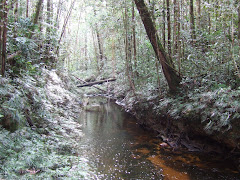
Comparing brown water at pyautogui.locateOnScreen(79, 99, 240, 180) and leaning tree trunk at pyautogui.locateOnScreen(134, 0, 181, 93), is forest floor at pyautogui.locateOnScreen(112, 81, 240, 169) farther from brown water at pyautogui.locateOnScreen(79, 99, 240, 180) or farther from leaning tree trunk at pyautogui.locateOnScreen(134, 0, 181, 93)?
leaning tree trunk at pyautogui.locateOnScreen(134, 0, 181, 93)

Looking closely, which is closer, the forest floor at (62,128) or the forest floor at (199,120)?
the forest floor at (62,128)

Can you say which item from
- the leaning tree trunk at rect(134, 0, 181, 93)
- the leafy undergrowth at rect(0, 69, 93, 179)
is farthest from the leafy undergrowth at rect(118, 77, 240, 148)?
the leafy undergrowth at rect(0, 69, 93, 179)

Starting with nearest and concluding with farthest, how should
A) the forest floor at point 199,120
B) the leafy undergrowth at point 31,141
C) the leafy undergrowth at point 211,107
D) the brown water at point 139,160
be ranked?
1. the leafy undergrowth at point 31,141
2. the leafy undergrowth at point 211,107
3. the forest floor at point 199,120
4. the brown water at point 139,160

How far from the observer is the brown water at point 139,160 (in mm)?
5504

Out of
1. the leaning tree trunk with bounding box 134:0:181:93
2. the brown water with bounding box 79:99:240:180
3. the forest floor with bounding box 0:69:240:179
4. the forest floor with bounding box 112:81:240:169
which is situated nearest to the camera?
the forest floor with bounding box 0:69:240:179

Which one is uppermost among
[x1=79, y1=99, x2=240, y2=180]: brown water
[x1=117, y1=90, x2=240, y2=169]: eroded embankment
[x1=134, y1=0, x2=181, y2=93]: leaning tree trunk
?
[x1=134, y1=0, x2=181, y2=93]: leaning tree trunk

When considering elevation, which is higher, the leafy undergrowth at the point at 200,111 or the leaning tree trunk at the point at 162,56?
the leaning tree trunk at the point at 162,56

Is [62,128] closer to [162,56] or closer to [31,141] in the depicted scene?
[31,141]

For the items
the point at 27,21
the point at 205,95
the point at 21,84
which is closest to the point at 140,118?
the point at 205,95

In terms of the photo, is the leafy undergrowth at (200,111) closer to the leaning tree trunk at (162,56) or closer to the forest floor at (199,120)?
the forest floor at (199,120)

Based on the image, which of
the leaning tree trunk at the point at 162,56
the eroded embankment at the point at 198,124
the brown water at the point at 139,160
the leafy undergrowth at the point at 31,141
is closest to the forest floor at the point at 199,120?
the eroded embankment at the point at 198,124

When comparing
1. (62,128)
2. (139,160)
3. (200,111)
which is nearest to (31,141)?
(62,128)

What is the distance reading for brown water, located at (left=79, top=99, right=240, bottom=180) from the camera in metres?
5.50

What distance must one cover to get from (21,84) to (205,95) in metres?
5.85
